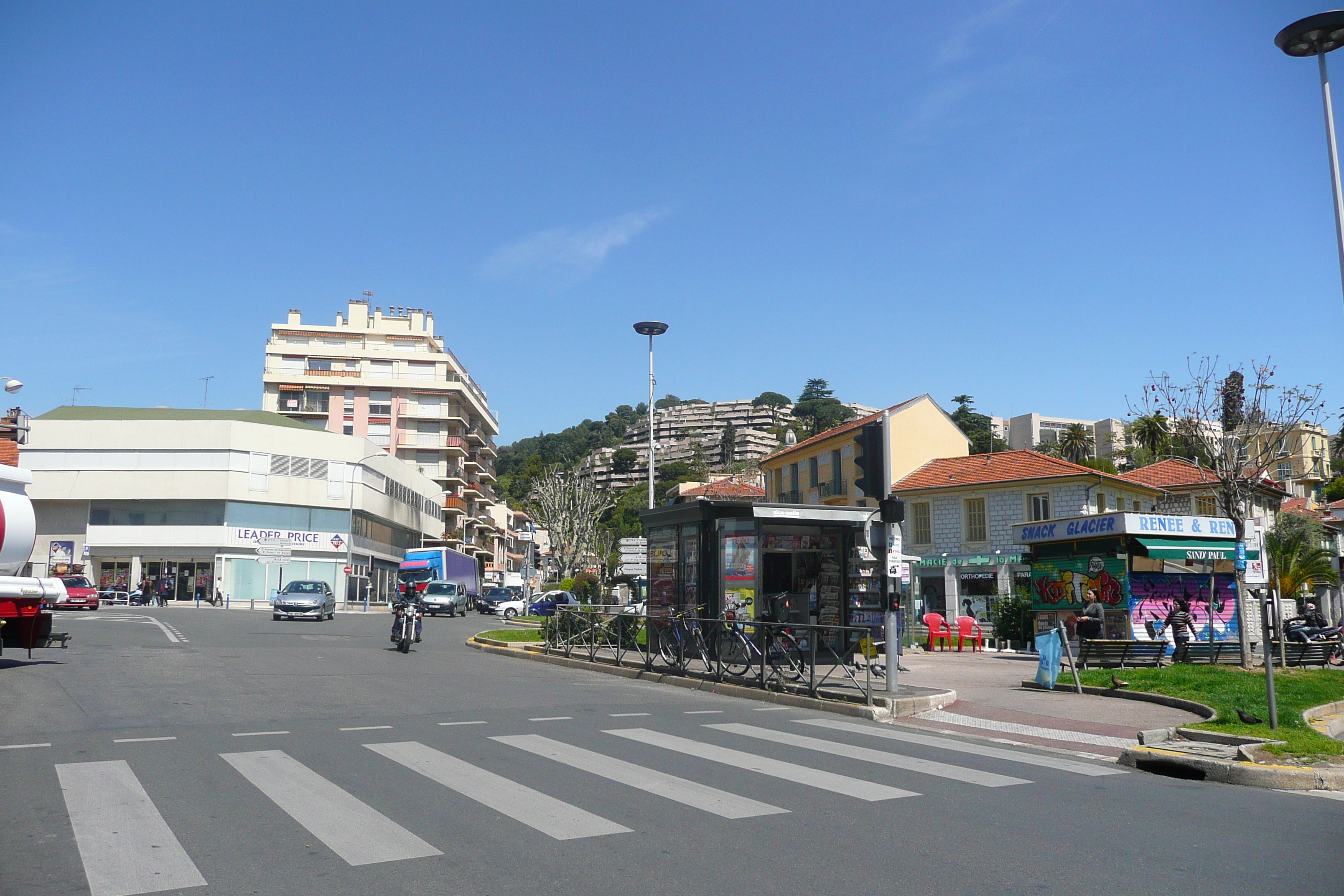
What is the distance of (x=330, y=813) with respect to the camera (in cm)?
639

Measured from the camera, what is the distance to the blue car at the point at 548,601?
4709cm

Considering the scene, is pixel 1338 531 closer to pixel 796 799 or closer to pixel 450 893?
pixel 796 799

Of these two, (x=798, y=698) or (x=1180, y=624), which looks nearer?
(x=798, y=698)

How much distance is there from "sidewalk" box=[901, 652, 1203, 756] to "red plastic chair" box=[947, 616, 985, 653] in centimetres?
1040

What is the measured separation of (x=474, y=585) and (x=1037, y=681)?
55.9m

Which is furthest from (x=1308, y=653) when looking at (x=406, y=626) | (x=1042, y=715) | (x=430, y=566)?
(x=430, y=566)

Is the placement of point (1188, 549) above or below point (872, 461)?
below

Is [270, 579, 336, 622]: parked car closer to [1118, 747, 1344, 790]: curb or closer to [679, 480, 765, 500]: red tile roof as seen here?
[679, 480, 765, 500]: red tile roof

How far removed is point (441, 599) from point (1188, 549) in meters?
35.2

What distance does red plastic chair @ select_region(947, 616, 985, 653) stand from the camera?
28609 millimetres

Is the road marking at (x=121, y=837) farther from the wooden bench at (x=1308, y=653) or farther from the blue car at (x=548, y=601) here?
the blue car at (x=548, y=601)

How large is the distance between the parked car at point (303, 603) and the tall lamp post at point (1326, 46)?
108 ft

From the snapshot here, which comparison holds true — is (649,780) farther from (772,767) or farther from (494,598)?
(494,598)

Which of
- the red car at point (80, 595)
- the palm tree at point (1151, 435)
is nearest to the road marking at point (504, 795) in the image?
the red car at point (80, 595)
